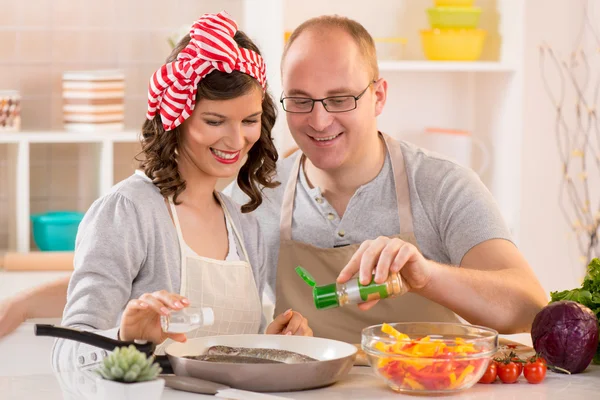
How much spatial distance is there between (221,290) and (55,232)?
5.60 feet

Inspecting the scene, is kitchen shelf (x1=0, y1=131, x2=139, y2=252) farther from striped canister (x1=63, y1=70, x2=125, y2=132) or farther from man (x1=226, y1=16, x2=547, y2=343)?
man (x1=226, y1=16, x2=547, y2=343)

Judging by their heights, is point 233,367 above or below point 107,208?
below

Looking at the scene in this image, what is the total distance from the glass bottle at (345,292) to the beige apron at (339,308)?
2.52 ft

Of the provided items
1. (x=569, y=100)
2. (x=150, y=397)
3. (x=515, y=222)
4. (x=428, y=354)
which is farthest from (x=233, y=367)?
(x=569, y=100)

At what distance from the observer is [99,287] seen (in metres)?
1.75

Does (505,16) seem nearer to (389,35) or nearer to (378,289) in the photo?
(389,35)

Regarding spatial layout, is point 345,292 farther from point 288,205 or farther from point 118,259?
point 288,205

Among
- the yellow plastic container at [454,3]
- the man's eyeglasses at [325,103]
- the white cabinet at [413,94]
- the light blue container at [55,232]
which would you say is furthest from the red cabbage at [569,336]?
the light blue container at [55,232]

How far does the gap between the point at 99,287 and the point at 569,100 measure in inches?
91.4

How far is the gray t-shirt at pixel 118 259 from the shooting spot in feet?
5.63

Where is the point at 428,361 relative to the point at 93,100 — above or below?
below

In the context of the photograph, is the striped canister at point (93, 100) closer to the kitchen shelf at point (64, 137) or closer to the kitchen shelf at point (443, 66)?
the kitchen shelf at point (64, 137)

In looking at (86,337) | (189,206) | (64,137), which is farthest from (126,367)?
(64,137)

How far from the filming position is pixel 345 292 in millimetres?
1523
